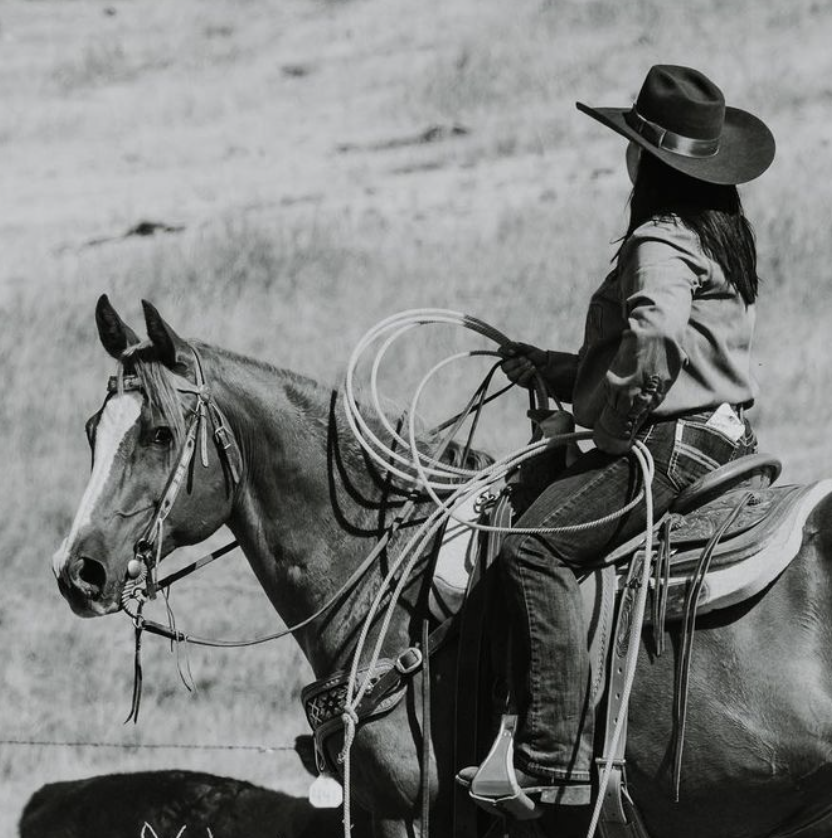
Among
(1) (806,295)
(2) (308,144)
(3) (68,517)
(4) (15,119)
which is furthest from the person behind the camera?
(4) (15,119)

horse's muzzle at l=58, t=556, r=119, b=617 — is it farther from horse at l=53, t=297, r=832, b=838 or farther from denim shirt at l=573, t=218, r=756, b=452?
denim shirt at l=573, t=218, r=756, b=452

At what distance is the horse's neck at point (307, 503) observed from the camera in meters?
5.16

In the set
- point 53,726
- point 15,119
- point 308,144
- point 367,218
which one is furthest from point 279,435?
point 15,119

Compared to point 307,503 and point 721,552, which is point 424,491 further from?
point 721,552

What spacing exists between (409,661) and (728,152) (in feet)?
6.79

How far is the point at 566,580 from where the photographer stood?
15.2ft

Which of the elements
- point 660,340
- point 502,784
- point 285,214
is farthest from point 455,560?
point 285,214

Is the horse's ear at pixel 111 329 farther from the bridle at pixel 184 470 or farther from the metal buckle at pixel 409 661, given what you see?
the metal buckle at pixel 409 661

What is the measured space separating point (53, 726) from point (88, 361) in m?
4.87

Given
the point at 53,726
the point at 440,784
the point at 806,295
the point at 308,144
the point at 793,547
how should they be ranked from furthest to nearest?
the point at 308,144 < the point at 806,295 < the point at 53,726 < the point at 440,784 < the point at 793,547

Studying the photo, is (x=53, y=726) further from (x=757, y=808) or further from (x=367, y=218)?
(x=367, y=218)

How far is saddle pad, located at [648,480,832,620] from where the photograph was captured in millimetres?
4520

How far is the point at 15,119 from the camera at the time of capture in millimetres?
17953

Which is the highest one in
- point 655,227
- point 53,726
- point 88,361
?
point 655,227
